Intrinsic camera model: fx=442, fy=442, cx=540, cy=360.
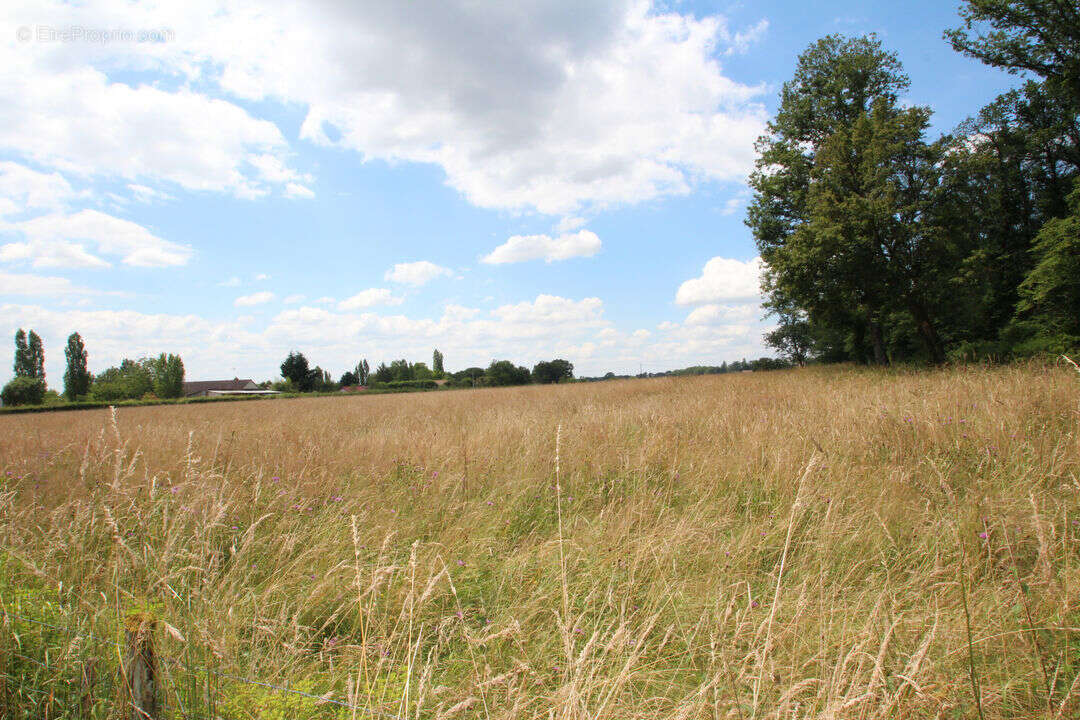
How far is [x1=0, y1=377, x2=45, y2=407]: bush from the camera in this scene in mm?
49875

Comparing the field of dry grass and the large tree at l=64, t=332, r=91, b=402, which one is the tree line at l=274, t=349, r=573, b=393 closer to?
the large tree at l=64, t=332, r=91, b=402

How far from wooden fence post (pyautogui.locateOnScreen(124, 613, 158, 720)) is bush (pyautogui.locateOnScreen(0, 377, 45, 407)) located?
73560mm

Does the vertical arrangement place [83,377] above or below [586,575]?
above

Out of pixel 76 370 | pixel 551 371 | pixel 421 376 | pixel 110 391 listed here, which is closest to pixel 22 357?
pixel 76 370

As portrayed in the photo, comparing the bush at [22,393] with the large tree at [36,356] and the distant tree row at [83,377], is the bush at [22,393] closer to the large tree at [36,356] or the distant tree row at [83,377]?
the distant tree row at [83,377]

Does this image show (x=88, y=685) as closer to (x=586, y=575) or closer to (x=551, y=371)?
(x=586, y=575)

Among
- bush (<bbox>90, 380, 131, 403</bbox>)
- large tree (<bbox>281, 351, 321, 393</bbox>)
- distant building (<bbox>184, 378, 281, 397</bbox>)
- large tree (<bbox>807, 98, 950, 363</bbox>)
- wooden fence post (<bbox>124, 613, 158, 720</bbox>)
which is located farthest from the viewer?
distant building (<bbox>184, 378, 281, 397</bbox>)

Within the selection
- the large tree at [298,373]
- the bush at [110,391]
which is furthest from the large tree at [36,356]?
the large tree at [298,373]

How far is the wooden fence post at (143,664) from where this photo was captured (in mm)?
1285

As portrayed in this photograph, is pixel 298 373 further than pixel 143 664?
Yes

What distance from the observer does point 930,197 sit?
52.3 feet

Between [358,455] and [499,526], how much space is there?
2909mm

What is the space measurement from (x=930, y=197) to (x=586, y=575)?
66.9ft

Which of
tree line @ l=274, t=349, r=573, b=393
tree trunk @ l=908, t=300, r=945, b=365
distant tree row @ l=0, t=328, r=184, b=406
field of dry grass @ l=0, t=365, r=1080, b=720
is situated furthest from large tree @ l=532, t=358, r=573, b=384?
field of dry grass @ l=0, t=365, r=1080, b=720
